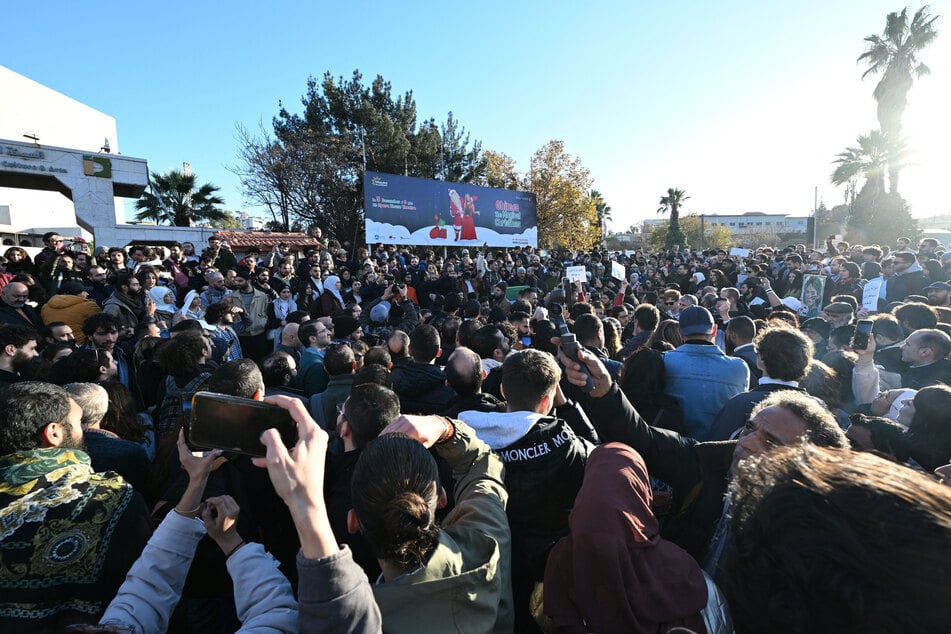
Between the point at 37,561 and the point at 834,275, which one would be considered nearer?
the point at 37,561

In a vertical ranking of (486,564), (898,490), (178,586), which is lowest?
(178,586)

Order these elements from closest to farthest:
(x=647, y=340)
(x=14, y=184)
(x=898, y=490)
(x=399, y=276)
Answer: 1. (x=898, y=490)
2. (x=647, y=340)
3. (x=399, y=276)
4. (x=14, y=184)

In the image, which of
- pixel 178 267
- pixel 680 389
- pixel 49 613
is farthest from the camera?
pixel 178 267

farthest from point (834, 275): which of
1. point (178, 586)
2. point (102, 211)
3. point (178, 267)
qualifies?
point (102, 211)

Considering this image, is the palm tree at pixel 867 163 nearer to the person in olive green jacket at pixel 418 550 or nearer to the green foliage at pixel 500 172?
the green foliage at pixel 500 172

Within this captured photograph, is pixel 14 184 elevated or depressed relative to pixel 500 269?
elevated

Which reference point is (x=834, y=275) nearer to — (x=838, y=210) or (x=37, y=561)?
(x=37, y=561)

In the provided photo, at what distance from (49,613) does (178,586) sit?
0.33m

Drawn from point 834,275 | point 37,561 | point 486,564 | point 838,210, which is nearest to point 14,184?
point 37,561

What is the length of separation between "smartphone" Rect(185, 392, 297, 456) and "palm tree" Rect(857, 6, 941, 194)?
43.0m

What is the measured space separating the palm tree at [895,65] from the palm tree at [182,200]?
43.9 metres

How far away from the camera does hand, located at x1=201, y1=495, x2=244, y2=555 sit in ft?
4.94

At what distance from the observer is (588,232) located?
1411 inches

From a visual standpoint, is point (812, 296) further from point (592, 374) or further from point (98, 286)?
point (98, 286)
